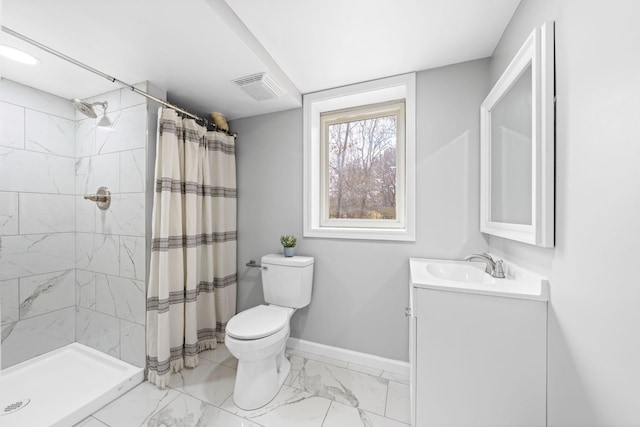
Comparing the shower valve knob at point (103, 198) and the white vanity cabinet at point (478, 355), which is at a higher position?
the shower valve knob at point (103, 198)

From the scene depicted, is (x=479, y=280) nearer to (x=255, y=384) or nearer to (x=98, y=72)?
(x=255, y=384)

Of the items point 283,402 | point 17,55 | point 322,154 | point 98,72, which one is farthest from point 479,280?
point 17,55

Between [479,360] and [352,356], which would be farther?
[352,356]

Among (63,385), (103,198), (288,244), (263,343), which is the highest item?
(103,198)

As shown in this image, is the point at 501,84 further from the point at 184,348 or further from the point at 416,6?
the point at 184,348

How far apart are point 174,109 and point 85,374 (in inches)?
79.3

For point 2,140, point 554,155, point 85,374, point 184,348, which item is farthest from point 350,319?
A: point 2,140

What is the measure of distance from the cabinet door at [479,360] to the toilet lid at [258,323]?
2.77ft

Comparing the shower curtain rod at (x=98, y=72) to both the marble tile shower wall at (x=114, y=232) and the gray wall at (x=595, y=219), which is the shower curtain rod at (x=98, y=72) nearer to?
the marble tile shower wall at (x=114, y=232)

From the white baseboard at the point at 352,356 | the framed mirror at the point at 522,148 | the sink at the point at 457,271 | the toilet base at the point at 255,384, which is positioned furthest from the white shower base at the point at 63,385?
the framed mirror at the point at 522,148

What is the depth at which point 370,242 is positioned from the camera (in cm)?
181

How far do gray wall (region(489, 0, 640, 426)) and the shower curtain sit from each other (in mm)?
2039

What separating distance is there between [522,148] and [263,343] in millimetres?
1692

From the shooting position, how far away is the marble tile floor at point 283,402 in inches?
51.6
